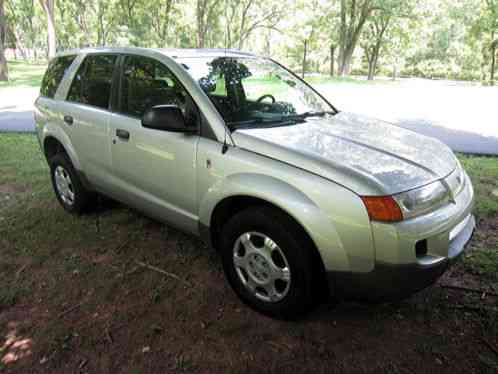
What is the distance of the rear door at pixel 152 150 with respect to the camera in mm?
2945

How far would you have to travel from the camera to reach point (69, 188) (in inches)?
171

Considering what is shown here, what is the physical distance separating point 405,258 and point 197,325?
55.7 inches

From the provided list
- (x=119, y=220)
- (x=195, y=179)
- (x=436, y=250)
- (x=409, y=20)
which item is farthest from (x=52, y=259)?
(x=409, y=20)

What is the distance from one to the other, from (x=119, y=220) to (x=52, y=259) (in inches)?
34.5

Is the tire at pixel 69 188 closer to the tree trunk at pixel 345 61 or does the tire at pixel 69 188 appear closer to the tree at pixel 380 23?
the tree at pixel 380 23

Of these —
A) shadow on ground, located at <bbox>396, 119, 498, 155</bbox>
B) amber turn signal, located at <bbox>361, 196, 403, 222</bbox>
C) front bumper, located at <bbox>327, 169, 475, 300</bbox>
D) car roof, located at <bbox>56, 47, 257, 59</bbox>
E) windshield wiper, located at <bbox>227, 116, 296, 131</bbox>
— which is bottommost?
shadow on ground, located at <bbox>396, 119, 498, 155</bbox>

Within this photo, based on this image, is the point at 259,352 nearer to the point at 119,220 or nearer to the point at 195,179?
the point at 195,179

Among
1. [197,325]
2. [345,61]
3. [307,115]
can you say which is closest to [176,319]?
[197,325]

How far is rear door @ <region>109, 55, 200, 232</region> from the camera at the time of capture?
2.95m

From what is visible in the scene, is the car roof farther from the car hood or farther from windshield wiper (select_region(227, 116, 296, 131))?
the car hood

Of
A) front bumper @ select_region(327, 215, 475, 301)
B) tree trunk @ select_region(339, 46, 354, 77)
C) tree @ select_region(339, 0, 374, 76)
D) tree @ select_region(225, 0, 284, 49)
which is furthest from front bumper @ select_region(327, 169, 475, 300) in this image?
tree @ select_region(225, 0, 284, 49)

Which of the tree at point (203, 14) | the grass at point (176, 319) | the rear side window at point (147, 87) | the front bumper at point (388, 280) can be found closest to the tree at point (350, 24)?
the tree at point (203, 14)

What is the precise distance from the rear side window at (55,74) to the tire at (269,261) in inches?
109

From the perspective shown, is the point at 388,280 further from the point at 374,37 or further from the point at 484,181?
the point at 374,37
